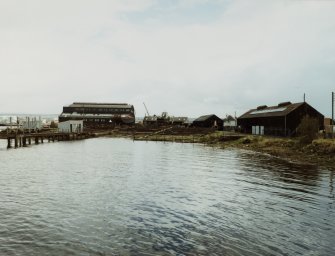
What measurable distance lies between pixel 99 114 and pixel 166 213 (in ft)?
434

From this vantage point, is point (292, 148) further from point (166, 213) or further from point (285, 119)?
point (166, 213)

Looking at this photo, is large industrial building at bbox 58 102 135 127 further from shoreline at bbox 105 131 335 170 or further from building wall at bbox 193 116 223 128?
shoreline at bbox 105 131 335 170

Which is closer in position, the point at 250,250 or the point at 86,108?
the point at 250,250

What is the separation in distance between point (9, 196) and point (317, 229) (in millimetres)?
19221

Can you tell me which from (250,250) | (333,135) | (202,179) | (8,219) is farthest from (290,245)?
(333,135)

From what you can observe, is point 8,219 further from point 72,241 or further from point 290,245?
point 290,245

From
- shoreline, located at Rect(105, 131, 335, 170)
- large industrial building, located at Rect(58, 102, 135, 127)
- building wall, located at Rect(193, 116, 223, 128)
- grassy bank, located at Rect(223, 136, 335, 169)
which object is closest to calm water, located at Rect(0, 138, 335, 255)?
grassy bank, located at Rect(223, 136, 335, 169)

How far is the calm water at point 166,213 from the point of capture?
14.6m

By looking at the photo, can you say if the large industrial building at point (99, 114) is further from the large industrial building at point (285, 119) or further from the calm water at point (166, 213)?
the calm water at point (166, 213)

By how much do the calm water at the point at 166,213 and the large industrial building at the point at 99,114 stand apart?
103929mm

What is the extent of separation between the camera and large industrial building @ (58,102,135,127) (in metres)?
139

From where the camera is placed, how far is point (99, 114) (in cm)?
14800

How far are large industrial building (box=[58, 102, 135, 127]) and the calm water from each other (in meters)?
104

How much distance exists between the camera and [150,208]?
20.7 metres
